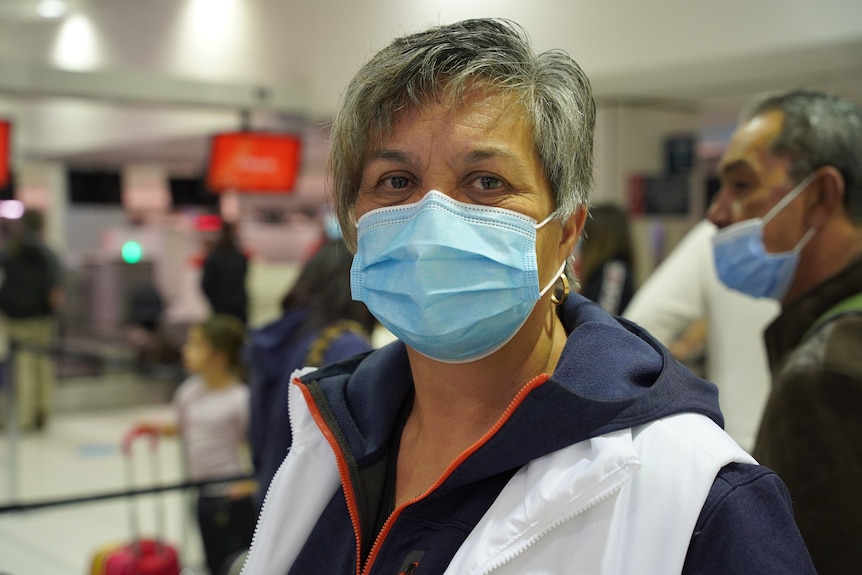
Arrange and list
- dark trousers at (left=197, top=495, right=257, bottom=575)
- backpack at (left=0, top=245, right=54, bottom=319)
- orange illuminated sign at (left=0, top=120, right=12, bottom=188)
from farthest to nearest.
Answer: backpack at (left=0, top=245, right=54, bottom=319) → orange illuminated sign at (left=0, top=120, right=12, bottom=188) → dark trousers at (left=197, top=495, right=257, bottom=575)

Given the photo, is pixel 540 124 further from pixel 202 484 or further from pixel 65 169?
pixel 65 169

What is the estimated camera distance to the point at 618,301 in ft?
16.3

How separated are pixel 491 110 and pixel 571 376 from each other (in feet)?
1.30

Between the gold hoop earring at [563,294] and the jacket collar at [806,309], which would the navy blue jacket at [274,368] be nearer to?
→ the jacket collar at [806,309]

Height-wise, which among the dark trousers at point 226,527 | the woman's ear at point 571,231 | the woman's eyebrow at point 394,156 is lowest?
the dark trousers at point 226,527

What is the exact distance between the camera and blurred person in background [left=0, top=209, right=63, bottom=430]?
9.06 metres

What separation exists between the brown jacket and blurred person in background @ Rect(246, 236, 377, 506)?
1.58m

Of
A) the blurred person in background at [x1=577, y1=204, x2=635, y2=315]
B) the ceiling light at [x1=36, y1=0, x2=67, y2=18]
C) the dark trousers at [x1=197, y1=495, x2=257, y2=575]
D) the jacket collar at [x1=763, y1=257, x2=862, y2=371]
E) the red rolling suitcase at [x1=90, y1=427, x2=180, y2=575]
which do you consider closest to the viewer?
the jacket collar at [x1=763, y1=257, x2=862, y2=371]

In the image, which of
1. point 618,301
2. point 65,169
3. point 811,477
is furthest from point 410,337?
point 65,169

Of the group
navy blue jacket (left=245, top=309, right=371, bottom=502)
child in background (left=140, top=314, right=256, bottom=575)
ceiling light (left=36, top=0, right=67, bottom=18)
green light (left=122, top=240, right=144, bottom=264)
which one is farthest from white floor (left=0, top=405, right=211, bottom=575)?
ceiling light (left=36, top=0, right=67, bottom=18)

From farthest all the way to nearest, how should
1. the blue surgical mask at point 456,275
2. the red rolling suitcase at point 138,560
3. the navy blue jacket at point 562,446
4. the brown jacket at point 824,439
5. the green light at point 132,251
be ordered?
the green light at point 132,251 → the red rolling suitcase at point 138,560 → the brown jacket at point 824,439 → the blue surgical mask at point 456,275 → the navy blue jacket at point 562,446

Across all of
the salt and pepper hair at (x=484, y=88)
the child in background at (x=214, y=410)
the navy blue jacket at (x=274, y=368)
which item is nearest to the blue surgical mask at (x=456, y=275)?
the salt and pepper hair at (x=484, y=88)

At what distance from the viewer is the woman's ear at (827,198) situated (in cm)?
211

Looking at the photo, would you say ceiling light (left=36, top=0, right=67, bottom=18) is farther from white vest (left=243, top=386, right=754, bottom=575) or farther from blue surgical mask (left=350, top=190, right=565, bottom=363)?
white vest (left=243, top=386, right=754, bottom=575)
